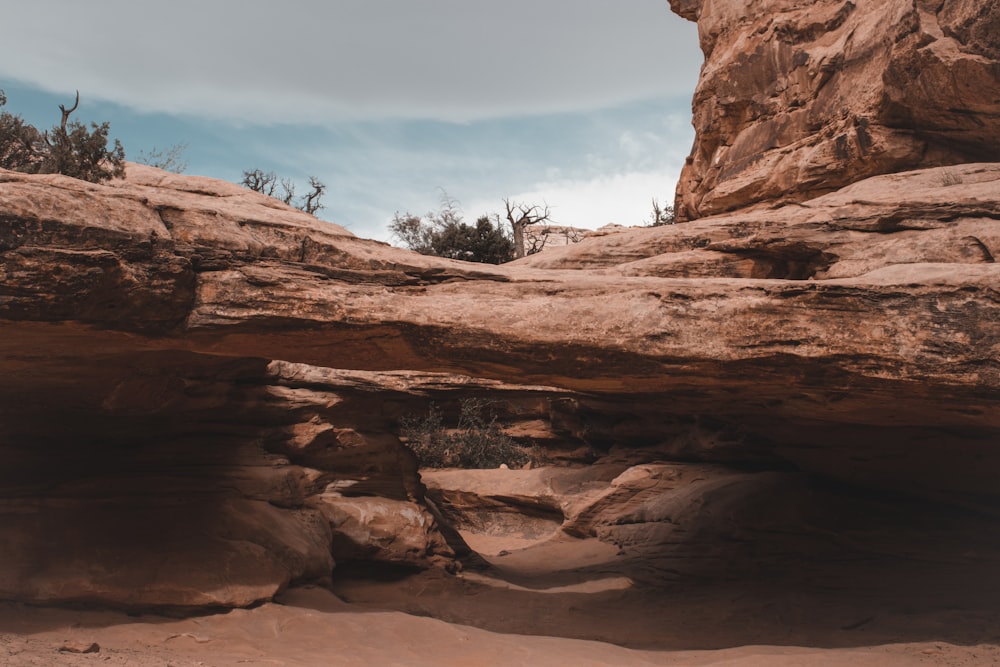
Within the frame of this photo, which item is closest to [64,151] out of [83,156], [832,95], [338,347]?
[83,156]

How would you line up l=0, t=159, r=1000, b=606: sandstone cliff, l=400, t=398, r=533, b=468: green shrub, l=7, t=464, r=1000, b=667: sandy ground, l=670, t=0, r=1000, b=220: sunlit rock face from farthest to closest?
l=400, t=398, r=533, b=468: green shrub → l=670, t=0, r=1000, b=220: sunlit rock face → l=7, t=464, r=1000, b=667: sandy ground → l=0, t=159, r=1000, b=606: sandstone cliff

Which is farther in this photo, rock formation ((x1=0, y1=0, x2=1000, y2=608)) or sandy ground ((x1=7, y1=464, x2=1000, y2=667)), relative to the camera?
sandy ground ((x1=7, y1=464, x2=1000, y2=667))

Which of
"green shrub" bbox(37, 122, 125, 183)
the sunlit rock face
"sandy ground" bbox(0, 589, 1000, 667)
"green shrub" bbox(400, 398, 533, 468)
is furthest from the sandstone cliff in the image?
"green shrub" bbox(400, 398, 533, 468)

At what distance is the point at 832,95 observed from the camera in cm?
1056

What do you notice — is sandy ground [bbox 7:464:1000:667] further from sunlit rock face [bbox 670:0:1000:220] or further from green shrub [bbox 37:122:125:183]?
green shrub [bbox 37:122:125:183]

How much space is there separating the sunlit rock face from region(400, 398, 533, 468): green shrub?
273 inches

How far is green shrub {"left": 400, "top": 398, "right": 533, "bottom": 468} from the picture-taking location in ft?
57.4

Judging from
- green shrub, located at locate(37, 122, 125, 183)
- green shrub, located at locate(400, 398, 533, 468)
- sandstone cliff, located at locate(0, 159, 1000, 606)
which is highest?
green shrub, located at locate(37, 122, 125, 183)

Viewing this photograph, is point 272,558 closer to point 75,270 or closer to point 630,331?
point 75,270

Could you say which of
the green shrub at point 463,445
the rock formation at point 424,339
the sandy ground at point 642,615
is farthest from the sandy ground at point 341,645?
the green shrub at point 463,445

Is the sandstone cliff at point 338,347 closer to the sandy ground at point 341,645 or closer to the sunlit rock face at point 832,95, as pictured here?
the sandy ground at point 341,645

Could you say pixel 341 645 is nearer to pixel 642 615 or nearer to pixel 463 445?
pixel 642 615

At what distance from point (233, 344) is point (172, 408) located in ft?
7.97

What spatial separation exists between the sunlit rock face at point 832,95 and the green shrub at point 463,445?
22.8 ft
